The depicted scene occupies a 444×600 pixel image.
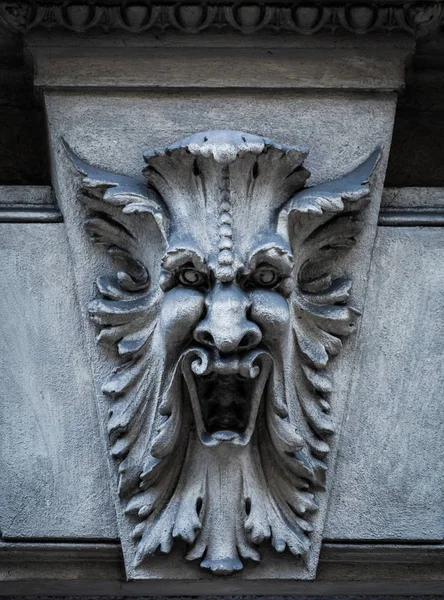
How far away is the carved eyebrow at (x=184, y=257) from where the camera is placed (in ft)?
11.0

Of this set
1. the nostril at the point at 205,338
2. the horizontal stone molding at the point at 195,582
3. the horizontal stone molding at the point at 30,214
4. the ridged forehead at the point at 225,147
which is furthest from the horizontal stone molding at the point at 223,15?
the horizontal stone molding at the point at 195,582

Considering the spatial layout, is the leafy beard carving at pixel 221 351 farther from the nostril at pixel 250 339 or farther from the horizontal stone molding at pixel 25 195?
the horizontal stone molding at pixel 25 195

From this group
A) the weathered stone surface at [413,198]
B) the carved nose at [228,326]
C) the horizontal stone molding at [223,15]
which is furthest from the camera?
the weathered stone surface at [413,198]

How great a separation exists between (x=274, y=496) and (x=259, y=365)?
0.28m

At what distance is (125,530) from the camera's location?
344cm

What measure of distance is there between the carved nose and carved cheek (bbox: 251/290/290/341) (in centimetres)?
2

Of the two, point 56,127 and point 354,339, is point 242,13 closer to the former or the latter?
point 56,127

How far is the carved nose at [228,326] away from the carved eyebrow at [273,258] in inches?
2.9

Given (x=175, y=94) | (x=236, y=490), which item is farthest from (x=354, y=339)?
(x=175, y=94)

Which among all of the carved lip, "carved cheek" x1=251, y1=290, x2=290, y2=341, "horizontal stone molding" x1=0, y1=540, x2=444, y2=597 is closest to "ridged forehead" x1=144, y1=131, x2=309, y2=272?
"carved cheek" x1=251, y1=290, x2=290, y2=341

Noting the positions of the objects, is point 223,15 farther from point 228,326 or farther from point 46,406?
point 46,406

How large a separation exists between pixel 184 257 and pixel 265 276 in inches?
6.5

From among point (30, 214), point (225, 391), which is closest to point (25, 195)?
point (30, 214)

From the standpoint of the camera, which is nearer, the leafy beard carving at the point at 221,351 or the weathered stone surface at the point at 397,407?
the leafy beard carving at the point at 221,351
